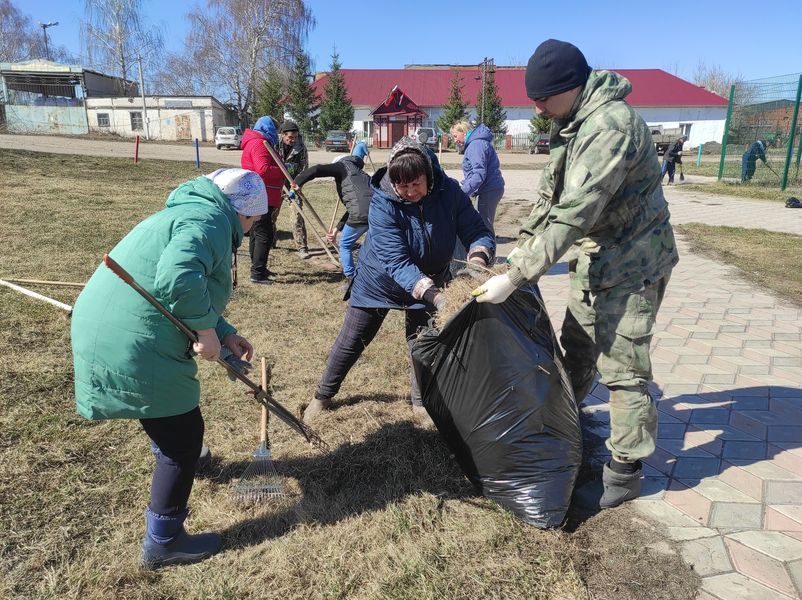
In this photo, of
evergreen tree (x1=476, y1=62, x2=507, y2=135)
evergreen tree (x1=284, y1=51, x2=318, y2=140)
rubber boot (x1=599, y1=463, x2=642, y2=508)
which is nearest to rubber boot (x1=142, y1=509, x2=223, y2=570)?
rubber boot (x1=599, y1=463, x2=642, y2=508)

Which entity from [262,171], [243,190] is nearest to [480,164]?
[262,171]

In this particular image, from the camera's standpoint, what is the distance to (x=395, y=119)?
40.1 meters

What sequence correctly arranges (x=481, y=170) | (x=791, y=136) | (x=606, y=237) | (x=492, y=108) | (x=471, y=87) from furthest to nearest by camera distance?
(x=471, y=87) → (x=492, y=108) → (x=791, y=136) → (x=481, y=170) → (x=606, y=237)

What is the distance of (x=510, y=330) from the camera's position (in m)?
2.13

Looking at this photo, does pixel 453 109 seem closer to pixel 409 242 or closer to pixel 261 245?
pixel 261 245

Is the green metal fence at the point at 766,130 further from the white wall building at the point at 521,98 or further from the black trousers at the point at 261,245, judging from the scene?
the white wall building at the point at 521,98

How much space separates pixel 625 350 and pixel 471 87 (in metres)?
47.2

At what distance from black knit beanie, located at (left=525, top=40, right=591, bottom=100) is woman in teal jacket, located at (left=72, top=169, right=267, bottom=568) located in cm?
106

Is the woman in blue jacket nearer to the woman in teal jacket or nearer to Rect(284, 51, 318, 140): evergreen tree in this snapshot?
the woman in teal jacket

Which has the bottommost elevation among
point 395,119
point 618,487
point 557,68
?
point 618,487

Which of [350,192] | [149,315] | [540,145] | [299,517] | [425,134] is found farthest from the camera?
[540,145]

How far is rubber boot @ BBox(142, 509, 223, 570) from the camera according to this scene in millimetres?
1998

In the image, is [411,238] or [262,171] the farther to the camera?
[262,171]

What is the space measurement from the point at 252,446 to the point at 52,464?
2.89 ft
